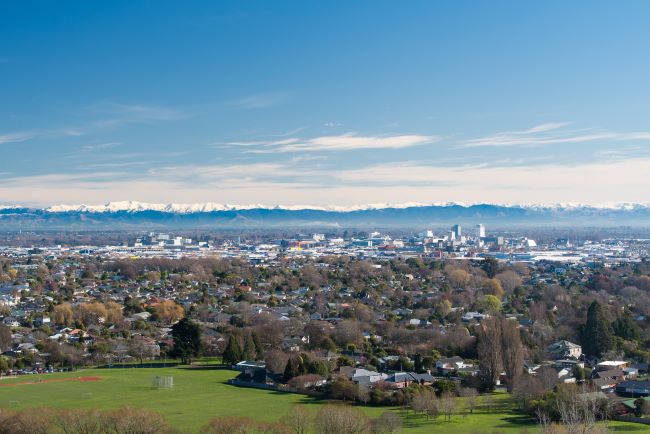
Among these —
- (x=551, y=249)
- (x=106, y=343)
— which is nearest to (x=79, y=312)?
(x=106, y=343)

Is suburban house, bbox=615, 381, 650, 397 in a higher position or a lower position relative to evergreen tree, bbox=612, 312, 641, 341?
lower

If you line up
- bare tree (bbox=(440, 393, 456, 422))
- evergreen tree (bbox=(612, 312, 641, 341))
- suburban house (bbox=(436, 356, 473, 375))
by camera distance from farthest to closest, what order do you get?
evergreen tree (bbox=(612, 312, 641, 341)), suburban house (bbox=(436, 356, 473, 375)), bare tree (bbox=(440, 393, 456, 422))

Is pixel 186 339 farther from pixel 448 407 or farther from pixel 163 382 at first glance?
pixel 448 407

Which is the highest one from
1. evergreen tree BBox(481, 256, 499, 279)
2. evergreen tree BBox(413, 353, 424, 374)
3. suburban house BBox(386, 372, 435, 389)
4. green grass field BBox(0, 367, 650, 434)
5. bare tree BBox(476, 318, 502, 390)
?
evergreen tree BBox(481, 256, 499, 279)

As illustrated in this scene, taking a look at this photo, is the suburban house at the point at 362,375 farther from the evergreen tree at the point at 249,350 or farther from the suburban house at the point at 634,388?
the suburban house at the point at 634,388

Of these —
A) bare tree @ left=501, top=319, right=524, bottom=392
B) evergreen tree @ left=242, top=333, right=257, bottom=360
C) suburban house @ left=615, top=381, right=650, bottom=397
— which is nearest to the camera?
suburban house @ left=615, top=381, right=650, bottom=397

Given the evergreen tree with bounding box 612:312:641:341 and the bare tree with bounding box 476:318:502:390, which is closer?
the bare tree with bounding box 476:318:502:390

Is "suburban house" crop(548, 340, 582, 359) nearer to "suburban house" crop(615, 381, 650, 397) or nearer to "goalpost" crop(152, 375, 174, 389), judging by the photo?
"suburban house" crop(615, 381, 650, 397)

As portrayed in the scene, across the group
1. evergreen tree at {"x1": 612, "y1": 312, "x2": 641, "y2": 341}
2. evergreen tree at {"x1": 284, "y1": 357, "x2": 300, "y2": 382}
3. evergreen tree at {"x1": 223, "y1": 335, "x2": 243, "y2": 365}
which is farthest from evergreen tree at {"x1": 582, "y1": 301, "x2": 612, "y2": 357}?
evergreen tree at {"x1": 223, "y1": 335, "x2": 243, "y2": 365}
